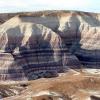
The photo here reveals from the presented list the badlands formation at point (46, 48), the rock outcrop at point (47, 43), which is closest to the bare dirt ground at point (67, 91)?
the badlands formation at point (46, 48)

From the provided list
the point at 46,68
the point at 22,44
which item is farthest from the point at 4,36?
the point at 46,68

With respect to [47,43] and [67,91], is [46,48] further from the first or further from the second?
[67,91]

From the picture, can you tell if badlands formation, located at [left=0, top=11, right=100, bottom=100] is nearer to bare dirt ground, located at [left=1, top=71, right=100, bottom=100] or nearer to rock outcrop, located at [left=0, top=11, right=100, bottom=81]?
rock outcrop, located at [left=0, top=11, right=100, bottom=81]

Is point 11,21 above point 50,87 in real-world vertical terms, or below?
above

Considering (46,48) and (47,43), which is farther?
(47,43)

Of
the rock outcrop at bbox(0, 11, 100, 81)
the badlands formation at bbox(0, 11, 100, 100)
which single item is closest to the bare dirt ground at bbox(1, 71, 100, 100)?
the badlands formation at bbox(0, 11, 100, 100)

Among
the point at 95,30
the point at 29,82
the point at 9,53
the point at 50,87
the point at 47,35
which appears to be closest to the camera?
the point at 50,87

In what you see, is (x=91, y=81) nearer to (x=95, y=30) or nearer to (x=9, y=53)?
(x=9, y=53)

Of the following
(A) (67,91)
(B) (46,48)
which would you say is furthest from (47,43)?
(A) (67,91)
